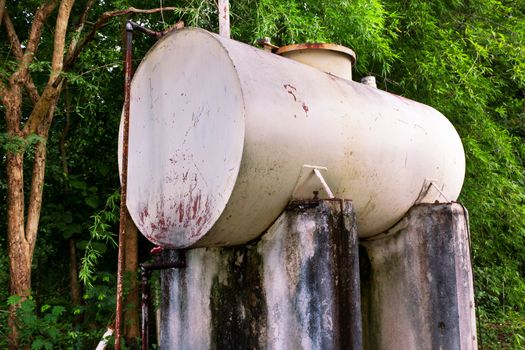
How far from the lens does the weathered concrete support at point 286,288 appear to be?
2.62 m

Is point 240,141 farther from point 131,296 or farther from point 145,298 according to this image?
point 131,296

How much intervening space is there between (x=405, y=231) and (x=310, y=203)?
1.31m

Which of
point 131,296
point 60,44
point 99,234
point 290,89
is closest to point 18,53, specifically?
point 60,44

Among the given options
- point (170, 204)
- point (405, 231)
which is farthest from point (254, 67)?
point (405, 231)

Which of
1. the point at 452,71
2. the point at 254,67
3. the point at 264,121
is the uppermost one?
the point at 452,71

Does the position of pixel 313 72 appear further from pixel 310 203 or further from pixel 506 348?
pixel 506 348

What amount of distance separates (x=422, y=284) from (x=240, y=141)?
186 cm

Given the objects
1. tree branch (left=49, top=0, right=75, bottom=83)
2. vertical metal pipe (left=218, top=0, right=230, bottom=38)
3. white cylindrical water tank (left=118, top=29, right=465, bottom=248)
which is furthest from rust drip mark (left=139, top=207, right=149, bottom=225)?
tree branch (left=49, top=0, right=75, bottom=83)

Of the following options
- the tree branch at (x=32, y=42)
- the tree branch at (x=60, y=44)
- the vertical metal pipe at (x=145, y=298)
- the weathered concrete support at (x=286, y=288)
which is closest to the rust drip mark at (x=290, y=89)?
the weathered concrete support at (x=286, y=288)

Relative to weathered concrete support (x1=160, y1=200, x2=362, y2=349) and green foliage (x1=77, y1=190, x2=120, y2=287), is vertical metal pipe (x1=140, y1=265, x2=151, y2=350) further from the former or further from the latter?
green foliage (x1=77, y1=190, x2=120, y2=287)

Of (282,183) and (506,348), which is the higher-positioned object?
(282,183)

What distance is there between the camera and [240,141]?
8.11 ft

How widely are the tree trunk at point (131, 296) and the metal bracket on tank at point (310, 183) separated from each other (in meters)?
3.90

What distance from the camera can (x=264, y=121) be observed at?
254 centimetres
